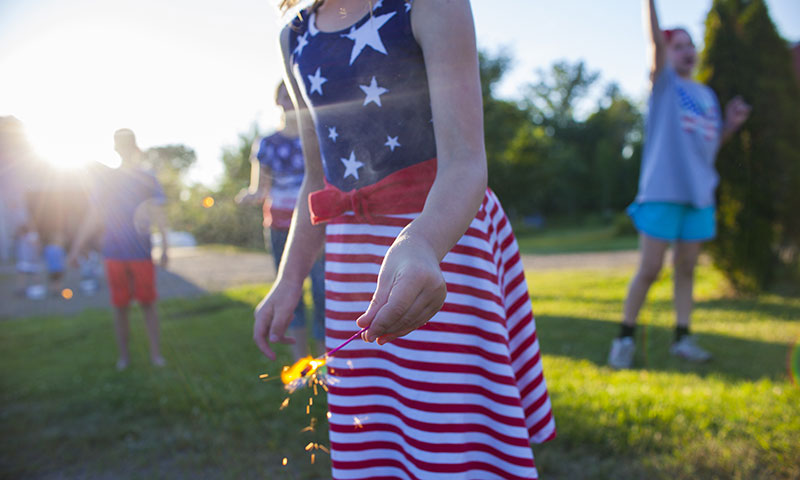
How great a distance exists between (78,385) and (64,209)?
9.68m

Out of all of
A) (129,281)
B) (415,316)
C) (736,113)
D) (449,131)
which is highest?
(736,113)

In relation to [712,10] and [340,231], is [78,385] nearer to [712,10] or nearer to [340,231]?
[340,231]

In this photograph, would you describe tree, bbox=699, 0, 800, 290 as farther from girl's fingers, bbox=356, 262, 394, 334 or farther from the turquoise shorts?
girl's fingers, bbox=356, 262, 394, 334

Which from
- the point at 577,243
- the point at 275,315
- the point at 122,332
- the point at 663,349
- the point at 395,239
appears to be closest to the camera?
the point at 395,239

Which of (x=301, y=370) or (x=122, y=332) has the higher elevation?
(x=301, y=370)

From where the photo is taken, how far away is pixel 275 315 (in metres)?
1.22

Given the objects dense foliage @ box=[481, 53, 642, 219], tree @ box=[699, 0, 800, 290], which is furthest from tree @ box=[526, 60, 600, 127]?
tree @ box=[699, 0, 800, 290]

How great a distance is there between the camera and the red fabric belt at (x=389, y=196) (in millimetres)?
1083

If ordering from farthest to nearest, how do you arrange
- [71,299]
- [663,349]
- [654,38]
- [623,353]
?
[71,299], [663,349], [623,353], [654,38]

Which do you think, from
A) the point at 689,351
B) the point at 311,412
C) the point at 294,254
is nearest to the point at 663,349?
the point at 689,351

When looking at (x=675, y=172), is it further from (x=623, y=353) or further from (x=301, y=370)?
(x=301, y=370)

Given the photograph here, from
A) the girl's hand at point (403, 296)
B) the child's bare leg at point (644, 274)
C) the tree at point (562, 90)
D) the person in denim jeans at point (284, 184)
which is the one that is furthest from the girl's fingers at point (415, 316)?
the tree at point (562, 90)

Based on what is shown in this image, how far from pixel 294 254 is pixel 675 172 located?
2889 millimetres

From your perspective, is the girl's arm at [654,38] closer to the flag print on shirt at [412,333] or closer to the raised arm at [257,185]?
the flag print on shirt at [412,333]
